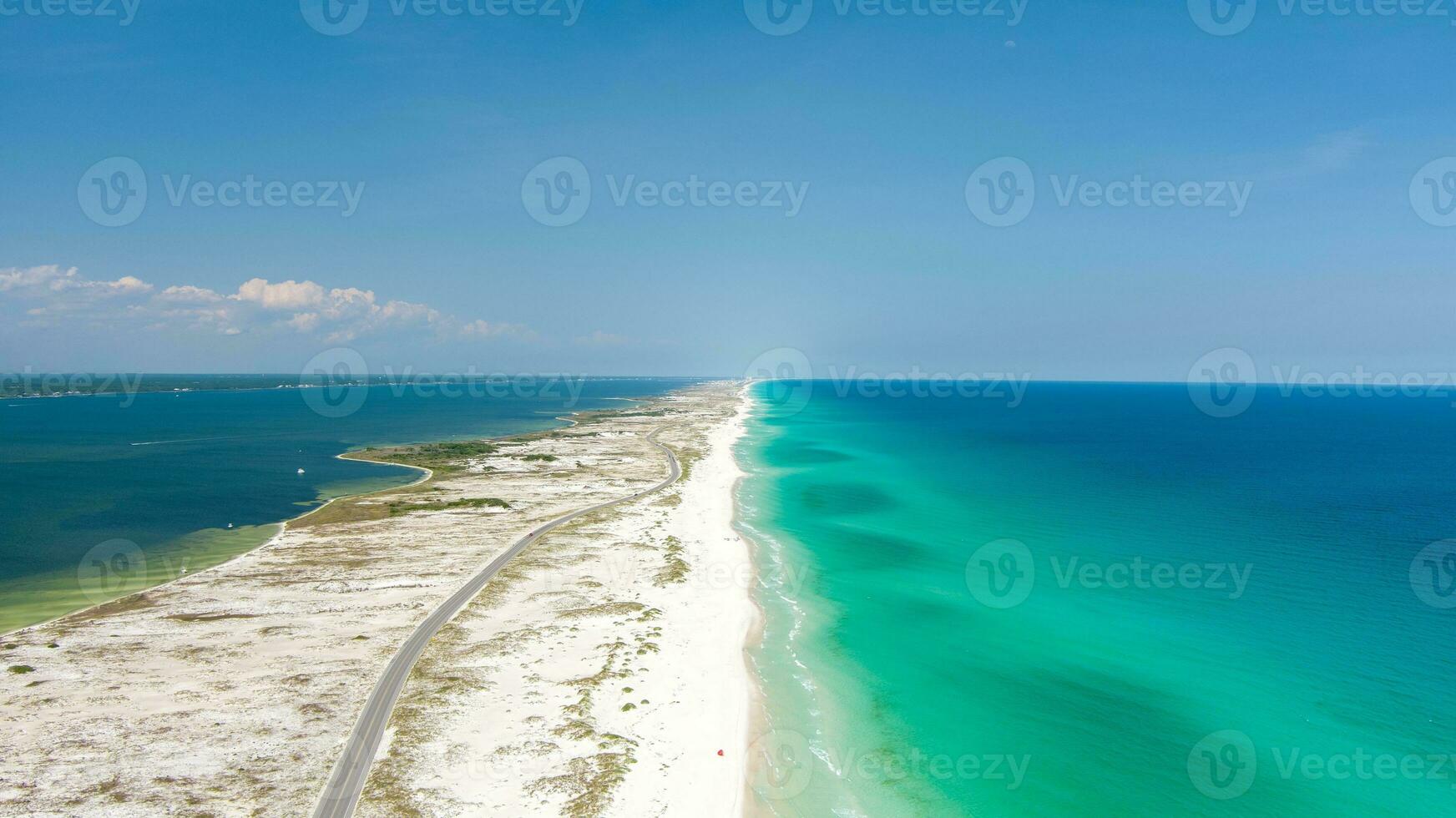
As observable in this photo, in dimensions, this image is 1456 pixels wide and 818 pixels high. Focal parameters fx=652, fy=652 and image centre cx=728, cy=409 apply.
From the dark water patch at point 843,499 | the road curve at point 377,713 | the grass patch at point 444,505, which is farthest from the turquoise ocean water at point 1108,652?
the grass patch at point 444,505

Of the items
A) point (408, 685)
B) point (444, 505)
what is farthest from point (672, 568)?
point (444, 505)

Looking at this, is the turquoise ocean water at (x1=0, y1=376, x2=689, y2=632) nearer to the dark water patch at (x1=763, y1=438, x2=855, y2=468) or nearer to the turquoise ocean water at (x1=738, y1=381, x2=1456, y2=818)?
the turquoise ocean water at (x1=738, y1=381, x2=1456, y2=818)

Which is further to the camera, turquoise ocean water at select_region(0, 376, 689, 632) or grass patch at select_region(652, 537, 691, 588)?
turquoise ocean water at select_region(0, 376, 689, 632)

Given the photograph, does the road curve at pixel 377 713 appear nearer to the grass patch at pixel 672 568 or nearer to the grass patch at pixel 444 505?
the grass patch at pixel 672 568

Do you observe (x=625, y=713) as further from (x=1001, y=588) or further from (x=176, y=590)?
(x=176, y=590)

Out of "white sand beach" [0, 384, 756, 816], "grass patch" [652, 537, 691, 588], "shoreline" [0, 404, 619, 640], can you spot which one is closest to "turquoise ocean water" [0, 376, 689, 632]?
"shoreline" [0, 404, 619, 640]

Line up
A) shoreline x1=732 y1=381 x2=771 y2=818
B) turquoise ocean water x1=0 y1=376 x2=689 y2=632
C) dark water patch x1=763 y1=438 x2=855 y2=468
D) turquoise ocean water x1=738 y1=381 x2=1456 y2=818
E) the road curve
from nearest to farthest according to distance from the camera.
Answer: the road curve < shoreline x1=732 y1=381 x2=771 y2=818 < turquoise ocean water x1=738 y1=381 x2=1456 y2=818 < turquoise ocean water x1=0 y1=376 x2=689 y2=632 < dark water patch x1=763 y1=438 x2=855 y2=468

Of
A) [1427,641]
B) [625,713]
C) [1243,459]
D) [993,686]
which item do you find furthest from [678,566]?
[1243,459]
